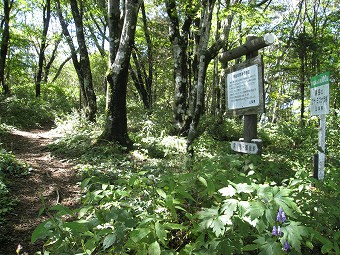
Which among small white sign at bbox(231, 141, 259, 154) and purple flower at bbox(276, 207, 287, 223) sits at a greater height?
small white sign at bbox(231, 141, 259, 154)

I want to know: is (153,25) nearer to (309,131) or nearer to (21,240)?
(309,131)

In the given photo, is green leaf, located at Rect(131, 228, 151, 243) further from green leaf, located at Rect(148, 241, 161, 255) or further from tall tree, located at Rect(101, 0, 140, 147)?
tall tree, located at Rect(101, 0, 140, 147)

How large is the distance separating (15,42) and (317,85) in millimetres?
16927

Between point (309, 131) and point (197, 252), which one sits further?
point (309, 131)

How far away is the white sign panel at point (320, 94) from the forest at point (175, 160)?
1.1 inches

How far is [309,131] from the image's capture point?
8094mm

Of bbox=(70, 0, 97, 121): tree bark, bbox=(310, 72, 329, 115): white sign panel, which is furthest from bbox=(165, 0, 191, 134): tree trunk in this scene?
bbox=(310, 72, 329, 115): white sign panel

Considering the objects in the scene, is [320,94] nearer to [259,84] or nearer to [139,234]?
[259,84]

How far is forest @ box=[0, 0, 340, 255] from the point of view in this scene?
166 cm

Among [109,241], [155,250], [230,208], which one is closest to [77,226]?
[109,241]

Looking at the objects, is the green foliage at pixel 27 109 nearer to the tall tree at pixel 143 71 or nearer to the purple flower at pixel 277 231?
the tall tree at pixel 143 71

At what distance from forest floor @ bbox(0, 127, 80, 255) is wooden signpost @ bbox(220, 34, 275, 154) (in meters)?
3.00

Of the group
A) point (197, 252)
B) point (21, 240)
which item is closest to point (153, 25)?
point (21, 240)

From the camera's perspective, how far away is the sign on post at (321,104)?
4734 millimetres
